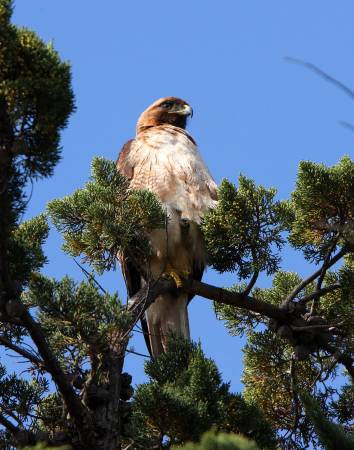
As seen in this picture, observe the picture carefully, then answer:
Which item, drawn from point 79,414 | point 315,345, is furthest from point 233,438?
point 315,345

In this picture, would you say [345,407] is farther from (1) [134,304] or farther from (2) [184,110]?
(2) [184,110]

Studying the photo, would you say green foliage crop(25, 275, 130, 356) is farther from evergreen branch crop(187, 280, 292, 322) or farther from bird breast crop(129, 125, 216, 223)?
bird breast crop(129, 125, 216, 223)

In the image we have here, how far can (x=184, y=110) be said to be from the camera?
10.1m

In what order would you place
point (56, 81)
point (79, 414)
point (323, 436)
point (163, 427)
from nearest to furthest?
1. point (323, 436)
2. point (56, 81)
3. point (79, 414)
4. point (163, 427)

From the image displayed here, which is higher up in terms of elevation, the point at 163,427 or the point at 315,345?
the point at 315,345

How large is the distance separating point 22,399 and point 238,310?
1.99m

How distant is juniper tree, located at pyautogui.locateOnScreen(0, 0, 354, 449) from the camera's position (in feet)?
15.6

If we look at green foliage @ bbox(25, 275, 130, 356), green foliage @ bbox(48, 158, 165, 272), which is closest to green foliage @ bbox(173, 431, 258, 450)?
green foliage @ bbox(25, 275, 130, 356)

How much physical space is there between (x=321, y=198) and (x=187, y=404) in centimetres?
171

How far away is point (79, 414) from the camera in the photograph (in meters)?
5.14

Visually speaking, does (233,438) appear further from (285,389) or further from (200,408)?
(285,389)

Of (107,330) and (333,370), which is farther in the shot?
(333,370)

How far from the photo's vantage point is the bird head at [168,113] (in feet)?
33.1

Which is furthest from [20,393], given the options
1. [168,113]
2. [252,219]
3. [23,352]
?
[168,113]
